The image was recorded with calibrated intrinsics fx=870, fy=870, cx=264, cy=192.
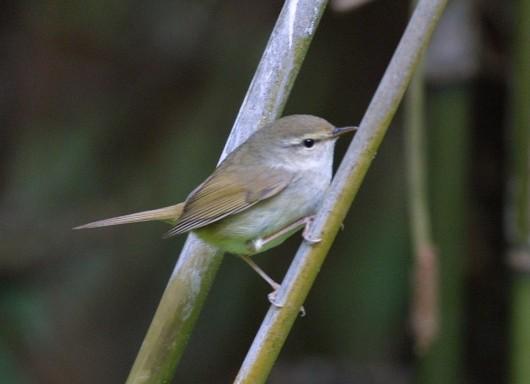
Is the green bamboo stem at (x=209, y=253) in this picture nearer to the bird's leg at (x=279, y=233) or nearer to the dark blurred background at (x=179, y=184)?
the bird's leg at (x=279, y=233)

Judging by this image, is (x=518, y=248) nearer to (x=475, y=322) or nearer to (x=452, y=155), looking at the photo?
(x=452, y=155)

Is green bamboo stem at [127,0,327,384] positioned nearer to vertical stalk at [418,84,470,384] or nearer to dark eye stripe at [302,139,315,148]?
dark eye stripe at [302,139,315,148]

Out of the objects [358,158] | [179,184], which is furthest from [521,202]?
[179,184]

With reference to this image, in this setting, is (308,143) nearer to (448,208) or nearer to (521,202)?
(521,202)

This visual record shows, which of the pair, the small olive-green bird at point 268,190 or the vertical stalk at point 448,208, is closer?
the small olive-green bird at point 268,190

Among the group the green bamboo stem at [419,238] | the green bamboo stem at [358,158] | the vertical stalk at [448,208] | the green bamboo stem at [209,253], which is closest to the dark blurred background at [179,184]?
the vertical stalk at [448,208]

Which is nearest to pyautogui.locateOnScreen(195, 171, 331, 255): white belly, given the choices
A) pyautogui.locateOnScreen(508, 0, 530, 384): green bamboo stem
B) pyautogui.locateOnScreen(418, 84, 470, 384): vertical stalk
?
pyautogui.locateOnScreen(508, 0, 530, 384): green bamboo stem

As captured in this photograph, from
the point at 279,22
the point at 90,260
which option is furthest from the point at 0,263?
the point at 279,22
